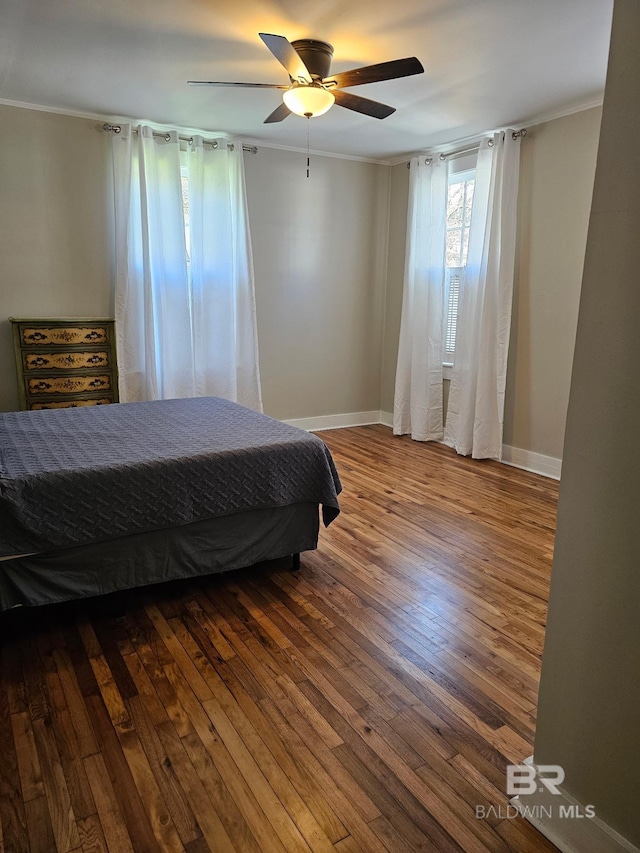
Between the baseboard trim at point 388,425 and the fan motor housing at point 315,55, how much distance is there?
314cm

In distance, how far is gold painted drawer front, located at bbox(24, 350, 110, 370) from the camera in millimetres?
3851

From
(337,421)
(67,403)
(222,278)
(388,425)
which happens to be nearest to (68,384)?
(67,403)

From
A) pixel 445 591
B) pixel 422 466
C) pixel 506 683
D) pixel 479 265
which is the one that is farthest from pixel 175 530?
pixel 479 265

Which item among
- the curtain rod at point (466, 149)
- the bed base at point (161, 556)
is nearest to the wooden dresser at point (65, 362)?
the bed base at point (161, 556)

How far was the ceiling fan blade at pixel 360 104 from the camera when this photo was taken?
9.77 ft

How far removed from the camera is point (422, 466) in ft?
15.1

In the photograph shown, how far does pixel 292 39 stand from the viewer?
9.46ft

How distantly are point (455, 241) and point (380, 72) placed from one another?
2536 millimetres

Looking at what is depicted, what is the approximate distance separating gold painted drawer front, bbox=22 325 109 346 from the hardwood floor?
217 cm

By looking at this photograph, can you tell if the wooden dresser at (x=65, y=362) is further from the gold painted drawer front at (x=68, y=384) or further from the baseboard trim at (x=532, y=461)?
the baseboard trim at (x=532, y=461)

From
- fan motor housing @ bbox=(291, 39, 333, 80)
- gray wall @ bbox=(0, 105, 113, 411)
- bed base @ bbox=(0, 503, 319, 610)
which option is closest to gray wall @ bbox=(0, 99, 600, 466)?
gray wall @ bbox=(0, 105, 113, 411)

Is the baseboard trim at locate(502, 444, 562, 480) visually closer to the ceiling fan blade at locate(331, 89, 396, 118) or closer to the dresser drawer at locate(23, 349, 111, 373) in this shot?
the ceiling fan blade at locate(331, 89, 396, 118)

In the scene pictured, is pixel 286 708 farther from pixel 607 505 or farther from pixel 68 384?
pixel 68 384

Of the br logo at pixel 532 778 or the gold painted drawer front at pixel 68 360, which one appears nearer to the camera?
the br logo at pixel 532 778
